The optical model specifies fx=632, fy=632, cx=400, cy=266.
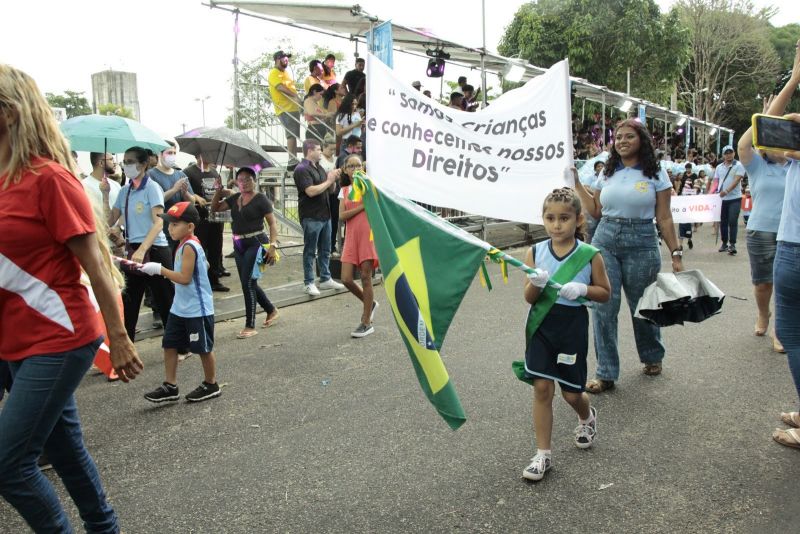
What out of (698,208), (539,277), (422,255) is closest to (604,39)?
(698,208)

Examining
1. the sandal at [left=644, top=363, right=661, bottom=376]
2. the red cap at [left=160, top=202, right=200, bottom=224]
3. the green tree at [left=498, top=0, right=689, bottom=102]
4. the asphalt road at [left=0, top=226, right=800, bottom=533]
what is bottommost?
the asphalt road at [left=0, top=226, right=800, bottom=533]

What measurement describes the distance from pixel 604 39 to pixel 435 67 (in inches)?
663

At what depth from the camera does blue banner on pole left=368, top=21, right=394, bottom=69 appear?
9.43 meters

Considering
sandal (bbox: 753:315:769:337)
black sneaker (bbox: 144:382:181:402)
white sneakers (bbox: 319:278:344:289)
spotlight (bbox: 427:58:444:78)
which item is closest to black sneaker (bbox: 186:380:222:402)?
black sneaker (bbox: 144:382:181:402)

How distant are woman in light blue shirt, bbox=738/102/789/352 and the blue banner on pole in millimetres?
5584

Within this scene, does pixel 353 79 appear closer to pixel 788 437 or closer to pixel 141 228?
pixel 141 228

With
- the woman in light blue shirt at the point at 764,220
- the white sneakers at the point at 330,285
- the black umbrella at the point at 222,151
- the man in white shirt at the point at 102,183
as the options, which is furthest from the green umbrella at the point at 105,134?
the woman in light blue shirt at the point at 764,220

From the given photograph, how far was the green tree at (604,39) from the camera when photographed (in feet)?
82.8

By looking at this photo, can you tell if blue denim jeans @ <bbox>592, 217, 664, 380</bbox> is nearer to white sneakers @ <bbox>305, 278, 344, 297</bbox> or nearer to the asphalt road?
the asphalt road

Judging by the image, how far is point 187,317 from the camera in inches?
188

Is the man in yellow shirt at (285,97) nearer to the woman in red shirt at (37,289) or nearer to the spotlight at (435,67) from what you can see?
the spotlight at (435,67)

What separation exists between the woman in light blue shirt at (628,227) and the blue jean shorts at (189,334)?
2.87 metres

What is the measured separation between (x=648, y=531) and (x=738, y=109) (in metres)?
47.3

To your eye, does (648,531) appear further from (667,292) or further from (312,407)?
(312,407)
